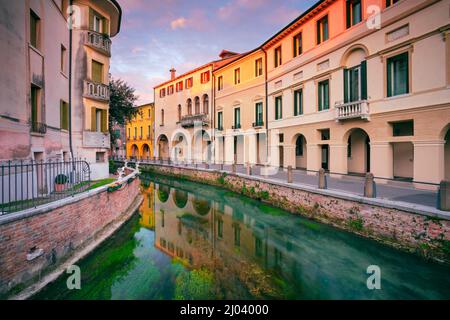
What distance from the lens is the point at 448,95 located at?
28.5ft

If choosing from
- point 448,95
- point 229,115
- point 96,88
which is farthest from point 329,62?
point 96,88

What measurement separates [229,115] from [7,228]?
22102 mm

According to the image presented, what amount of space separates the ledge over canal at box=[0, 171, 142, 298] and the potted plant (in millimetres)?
953

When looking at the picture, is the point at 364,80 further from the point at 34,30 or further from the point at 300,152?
the point at 34,30

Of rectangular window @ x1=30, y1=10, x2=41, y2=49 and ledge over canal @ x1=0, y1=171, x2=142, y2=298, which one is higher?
rectangular window @ x1=30, y1=10, x2=41, y2=49

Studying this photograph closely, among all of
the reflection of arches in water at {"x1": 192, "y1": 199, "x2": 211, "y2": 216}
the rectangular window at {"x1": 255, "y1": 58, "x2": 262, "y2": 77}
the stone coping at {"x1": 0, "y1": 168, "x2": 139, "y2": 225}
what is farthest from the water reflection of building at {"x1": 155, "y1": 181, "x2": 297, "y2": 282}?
the rectangular window at {"x1": 255, "y1": 58, "x2": 262, "y2": 77}

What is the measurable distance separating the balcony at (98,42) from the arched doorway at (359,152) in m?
16.1

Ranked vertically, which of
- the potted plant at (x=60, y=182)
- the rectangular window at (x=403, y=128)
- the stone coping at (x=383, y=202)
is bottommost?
the stone coping at (x=383, y=202)

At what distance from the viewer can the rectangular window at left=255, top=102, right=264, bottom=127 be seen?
21.3m

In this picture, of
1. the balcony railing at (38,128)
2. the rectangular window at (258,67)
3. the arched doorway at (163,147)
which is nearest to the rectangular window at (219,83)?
the rectangular window at (258,67)

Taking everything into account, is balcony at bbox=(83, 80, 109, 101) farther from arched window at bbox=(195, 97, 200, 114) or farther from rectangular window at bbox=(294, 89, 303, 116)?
arched window at bbox=(195, 97, 200, 114)

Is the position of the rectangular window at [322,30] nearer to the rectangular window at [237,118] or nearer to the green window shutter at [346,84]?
the green window shutter at [346,84]

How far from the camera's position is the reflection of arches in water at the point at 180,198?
50.1ft

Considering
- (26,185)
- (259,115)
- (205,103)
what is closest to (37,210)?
(26,185)
